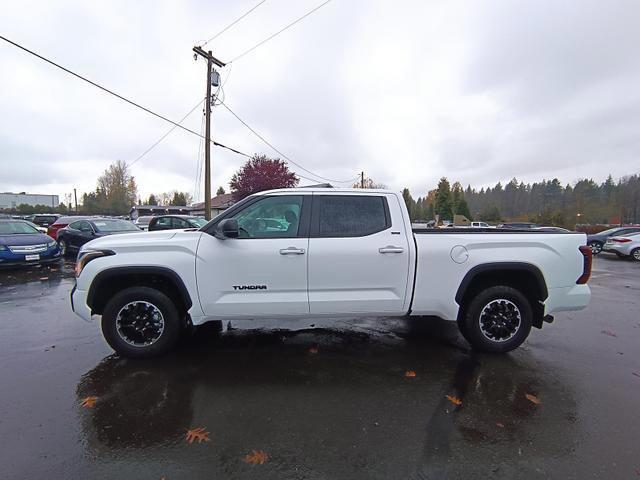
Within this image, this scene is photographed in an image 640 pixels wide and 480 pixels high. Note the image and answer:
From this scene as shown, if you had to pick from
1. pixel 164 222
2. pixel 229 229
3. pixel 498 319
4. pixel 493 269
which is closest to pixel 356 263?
pixel 229 229

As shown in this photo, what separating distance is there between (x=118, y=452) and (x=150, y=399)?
2.17 ft

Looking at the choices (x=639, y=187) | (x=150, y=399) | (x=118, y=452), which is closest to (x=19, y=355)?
(x=150, y=399)

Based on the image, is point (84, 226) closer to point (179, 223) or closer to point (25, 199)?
point (179, 223)

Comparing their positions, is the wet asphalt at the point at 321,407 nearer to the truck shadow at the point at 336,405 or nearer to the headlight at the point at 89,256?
the truck shadow at the point at 336,405

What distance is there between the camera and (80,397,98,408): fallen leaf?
3.03 meters

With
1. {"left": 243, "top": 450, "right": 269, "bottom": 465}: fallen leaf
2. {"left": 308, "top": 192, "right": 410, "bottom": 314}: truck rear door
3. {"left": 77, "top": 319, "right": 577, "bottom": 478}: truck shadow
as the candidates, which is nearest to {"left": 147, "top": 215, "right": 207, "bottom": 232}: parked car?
{"left": 77, "top": 319, "right": 577, "bottom": 478}: truck shadow

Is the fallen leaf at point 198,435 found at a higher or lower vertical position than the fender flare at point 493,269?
lower

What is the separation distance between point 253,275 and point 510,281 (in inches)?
120

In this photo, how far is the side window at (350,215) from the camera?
3.84 metres

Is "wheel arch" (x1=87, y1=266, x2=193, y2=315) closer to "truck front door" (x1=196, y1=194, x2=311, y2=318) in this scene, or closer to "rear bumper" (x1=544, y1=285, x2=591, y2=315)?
"truck front door" (x1=196, y1=194, x2=311, y2=318)

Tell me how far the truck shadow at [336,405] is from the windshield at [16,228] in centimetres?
955

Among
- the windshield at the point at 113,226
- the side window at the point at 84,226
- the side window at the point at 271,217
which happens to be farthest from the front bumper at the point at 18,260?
the side window at the point at 271,217

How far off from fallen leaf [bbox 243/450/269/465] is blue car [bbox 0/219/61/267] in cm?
1079

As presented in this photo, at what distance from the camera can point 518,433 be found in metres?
2.67
